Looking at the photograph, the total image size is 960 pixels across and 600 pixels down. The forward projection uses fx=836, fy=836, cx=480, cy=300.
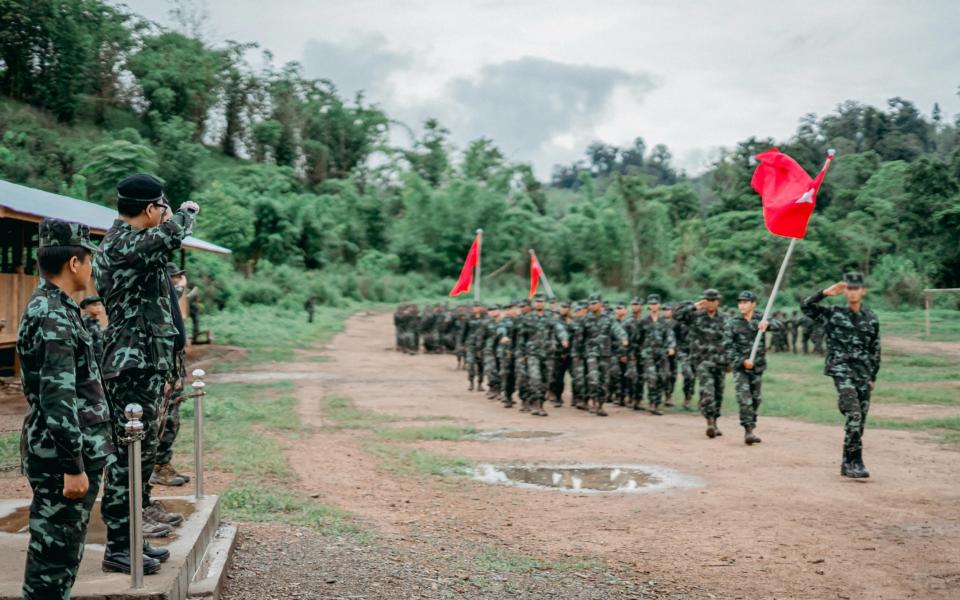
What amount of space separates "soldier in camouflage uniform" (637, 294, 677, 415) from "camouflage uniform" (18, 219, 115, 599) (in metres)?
11.9

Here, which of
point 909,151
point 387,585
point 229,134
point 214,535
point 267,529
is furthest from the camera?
point 229,134

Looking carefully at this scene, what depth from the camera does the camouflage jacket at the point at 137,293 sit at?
171 inches

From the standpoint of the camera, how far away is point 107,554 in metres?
4.37

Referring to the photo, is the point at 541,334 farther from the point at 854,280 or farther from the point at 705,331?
the point at 854,280

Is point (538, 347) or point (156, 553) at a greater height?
point (538, 347)

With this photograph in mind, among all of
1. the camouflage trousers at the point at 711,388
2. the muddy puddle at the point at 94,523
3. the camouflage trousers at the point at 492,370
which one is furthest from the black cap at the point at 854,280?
the camouflage trousers at the point at 492,370

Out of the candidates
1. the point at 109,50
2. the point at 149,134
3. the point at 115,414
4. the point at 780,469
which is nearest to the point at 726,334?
the point at 780,469

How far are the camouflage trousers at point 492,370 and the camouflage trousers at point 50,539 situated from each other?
13.2 metres

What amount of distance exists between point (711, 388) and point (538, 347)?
138 inches

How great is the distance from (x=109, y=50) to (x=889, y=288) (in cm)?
4275

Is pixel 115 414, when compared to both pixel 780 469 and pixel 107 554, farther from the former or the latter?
pixel 780 469

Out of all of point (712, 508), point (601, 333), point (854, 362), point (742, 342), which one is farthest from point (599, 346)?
point (712, 508)

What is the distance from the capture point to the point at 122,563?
4316 millimetres

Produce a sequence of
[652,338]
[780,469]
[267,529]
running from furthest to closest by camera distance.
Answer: [652,338]
[780,469]
[267,529]
